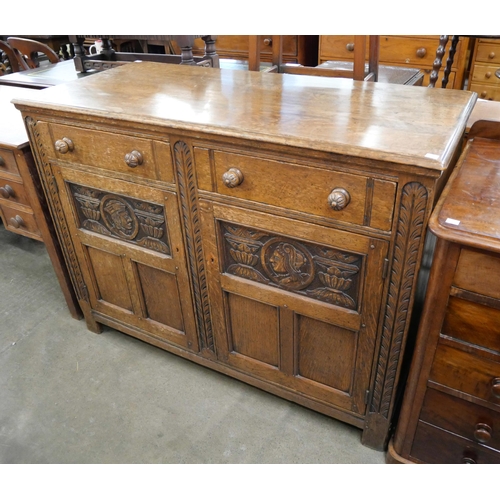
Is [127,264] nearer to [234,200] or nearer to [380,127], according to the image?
[234,200]

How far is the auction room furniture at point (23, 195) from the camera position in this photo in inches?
66.3

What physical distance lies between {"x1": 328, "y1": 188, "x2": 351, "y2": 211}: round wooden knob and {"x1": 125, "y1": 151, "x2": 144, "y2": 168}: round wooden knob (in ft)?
1.91

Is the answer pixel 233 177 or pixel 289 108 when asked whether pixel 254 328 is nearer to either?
pixel 233 177

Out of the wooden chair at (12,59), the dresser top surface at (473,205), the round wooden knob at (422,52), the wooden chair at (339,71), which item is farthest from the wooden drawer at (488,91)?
→ the wooden chair at (12,59)

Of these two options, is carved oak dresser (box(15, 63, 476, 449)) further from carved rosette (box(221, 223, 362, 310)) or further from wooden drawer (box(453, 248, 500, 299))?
wooden drawer (box(453, 248, 500, 299))

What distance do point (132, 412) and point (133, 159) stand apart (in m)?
0.91

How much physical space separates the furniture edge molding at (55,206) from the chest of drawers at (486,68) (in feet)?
9.02

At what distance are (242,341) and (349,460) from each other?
502mm

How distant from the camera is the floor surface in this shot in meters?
1.48

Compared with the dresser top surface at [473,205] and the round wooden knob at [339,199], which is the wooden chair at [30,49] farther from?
the dresser top surface at [473,205]

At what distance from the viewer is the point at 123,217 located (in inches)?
59.7

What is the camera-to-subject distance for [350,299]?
1215mm

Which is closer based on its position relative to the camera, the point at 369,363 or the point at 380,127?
the point at 380,127

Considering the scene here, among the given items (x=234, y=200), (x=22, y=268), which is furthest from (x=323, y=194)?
(x=22, y=268)
